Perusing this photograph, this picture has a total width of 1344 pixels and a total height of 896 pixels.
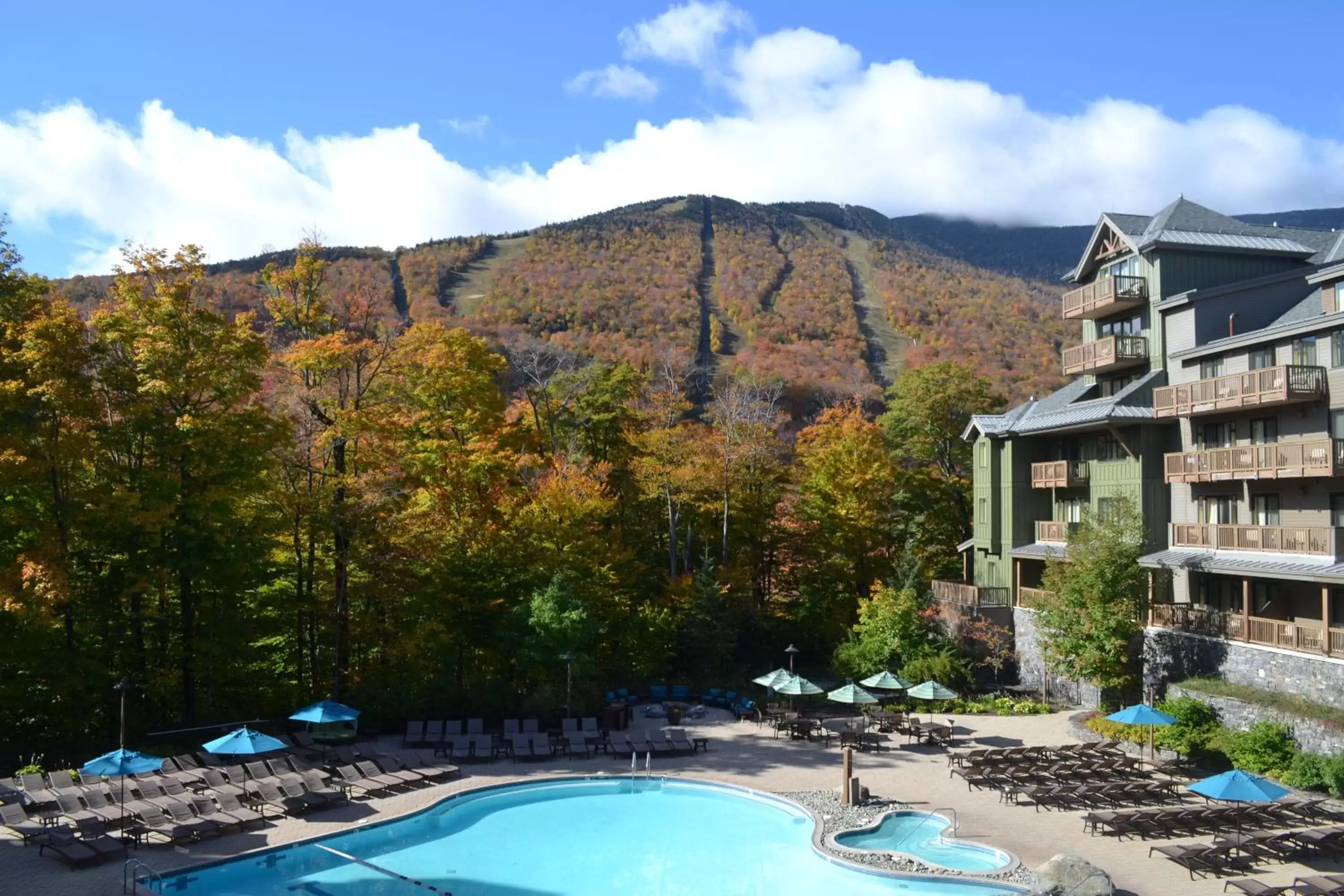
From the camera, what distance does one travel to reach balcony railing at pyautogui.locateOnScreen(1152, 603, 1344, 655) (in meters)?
22.8

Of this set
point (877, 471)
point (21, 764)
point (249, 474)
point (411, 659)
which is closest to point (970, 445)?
point (877, 471)

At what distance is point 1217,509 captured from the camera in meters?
28.9

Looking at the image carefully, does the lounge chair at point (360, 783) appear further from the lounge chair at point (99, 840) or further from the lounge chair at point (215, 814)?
the lounge chair at point (99, 840)

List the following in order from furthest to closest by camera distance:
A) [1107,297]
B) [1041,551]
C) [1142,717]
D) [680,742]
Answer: [1041,551]
[1107,297]
[680,742]
[1142,717]

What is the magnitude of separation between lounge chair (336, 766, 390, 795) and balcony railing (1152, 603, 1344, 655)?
21893mm

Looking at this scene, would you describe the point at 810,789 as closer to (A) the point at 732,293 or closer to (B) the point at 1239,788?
(B) the point at 1239,788

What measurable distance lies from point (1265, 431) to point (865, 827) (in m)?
17.4

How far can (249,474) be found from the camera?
24.4 meters

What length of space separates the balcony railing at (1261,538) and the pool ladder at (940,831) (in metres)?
12.2

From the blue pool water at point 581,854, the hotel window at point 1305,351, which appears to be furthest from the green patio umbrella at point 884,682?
the hotel window at point 1305,351

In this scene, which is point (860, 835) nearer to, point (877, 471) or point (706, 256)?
point (877, 471)

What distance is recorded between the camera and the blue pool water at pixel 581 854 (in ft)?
53.9

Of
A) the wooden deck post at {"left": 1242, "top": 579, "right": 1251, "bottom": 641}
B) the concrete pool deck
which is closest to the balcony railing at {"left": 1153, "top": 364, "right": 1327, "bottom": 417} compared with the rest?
the wooden deck post at {"left": 1242, "top": 579, "right": 1251, "bottom": 641}

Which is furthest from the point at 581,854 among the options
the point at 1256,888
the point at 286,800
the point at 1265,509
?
the point at 1265,509
